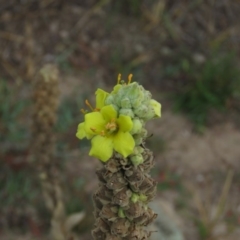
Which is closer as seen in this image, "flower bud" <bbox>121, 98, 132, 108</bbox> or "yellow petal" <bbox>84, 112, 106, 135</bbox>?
"flower bud" <bbox>121, 98, 132, 108</bbox>

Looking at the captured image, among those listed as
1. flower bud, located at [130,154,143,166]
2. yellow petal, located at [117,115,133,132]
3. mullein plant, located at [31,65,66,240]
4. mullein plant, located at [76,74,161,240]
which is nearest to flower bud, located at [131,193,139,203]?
mullein plant, located at [76,74,161,240]

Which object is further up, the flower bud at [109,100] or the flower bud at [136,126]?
the flower bud at [109,100]

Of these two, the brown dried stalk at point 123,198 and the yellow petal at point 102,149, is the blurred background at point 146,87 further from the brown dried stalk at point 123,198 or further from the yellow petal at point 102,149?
the yellow petal at point 102,149

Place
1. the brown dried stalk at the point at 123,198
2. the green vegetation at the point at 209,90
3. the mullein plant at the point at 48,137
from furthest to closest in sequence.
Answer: the green vegetation at the point at 209,90 < the mullein plant at the point at 48,137 < the brown dried stalk at the point at 123,198

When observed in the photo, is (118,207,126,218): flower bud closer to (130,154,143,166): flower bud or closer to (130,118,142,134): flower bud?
(130,154,143,166): flower bud

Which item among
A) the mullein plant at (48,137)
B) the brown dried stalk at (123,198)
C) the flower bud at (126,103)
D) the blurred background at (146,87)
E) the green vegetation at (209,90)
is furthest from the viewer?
the green vegetation at (209,90)

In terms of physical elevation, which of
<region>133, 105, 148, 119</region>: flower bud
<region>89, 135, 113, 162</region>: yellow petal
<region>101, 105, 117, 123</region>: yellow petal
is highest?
<region>101, 105, 117, 123</region>: yellow petal

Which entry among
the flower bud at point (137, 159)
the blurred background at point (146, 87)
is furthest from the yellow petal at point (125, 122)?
the blurred background at point (146, 87)
